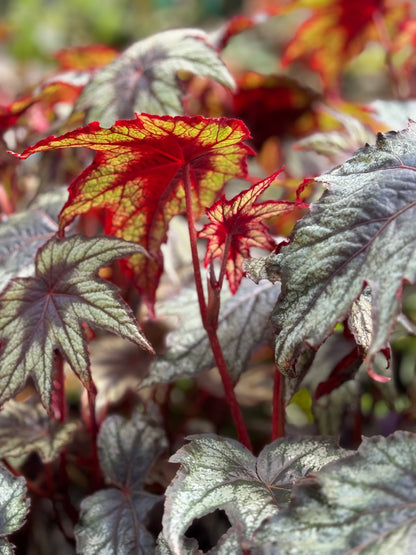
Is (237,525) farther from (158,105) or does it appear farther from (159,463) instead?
(158,105)

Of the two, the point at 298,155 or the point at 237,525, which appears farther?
the point at 298,155

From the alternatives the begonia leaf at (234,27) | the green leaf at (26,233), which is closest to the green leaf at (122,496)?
the green leaf at (26,233)

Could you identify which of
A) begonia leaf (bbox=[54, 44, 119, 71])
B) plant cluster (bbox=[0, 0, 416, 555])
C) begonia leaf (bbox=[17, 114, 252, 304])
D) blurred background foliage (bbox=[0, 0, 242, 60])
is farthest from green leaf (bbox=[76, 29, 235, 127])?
blurred background foliage (bbox=[0, 0, 242, 60])

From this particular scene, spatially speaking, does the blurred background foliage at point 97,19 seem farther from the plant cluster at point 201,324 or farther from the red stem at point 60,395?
the red stem at point 60,395

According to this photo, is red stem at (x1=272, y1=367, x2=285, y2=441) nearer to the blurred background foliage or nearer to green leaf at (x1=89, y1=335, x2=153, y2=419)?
green leaf at (x1=89, y1=335, x2=153, y2=419)

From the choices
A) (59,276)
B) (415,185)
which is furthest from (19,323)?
(415,185)

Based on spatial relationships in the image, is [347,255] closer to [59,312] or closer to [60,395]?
[59,312]
